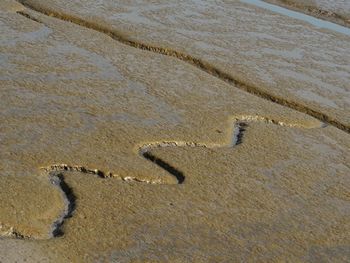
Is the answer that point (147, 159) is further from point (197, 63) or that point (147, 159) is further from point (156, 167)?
point (197, 63)

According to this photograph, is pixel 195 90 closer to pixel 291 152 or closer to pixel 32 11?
pixel 291 152

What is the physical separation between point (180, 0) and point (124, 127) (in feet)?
13.1

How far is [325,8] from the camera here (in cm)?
853

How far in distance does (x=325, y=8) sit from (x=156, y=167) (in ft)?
18.8

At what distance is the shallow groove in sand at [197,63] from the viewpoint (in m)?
4.52

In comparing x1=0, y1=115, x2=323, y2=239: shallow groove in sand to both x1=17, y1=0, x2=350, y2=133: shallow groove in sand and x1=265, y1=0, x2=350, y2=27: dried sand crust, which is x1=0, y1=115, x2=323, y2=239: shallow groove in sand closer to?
x1=17, y1=0, x2=350, y2=133: shallow groove in sand

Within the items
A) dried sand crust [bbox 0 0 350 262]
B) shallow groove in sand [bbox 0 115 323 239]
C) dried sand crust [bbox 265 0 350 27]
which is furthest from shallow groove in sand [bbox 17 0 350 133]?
dried sand crust [bbox 265 0 350 27]

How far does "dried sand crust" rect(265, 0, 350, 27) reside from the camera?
813 cm

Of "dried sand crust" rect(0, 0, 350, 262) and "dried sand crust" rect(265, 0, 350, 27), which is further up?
"dried sand crust" rect(265, 0, 350, 27)

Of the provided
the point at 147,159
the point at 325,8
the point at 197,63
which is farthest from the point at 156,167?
the point at 325,8

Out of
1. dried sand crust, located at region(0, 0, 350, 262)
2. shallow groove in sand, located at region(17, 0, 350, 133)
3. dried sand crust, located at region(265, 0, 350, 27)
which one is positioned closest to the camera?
dried sand crust, located at region(0, 0, 350, 262)

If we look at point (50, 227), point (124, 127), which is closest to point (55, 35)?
point (124, 127)

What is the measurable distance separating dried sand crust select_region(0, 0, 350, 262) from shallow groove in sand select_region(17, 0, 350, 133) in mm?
121

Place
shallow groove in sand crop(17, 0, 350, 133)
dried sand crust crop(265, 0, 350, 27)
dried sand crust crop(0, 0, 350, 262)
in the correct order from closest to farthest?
dried sand crust crop(0, 0, 350, 262), shallow groove in sand crop(17, 0, 350, 133), dried sand crust crop(265, 0, 350, 27)
